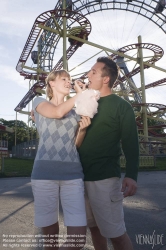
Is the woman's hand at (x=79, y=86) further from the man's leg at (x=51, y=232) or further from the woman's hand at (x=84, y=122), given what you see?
the man's leg at (x=51, y=232)

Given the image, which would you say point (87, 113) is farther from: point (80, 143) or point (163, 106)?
point (163, 106)

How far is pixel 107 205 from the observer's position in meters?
1.92

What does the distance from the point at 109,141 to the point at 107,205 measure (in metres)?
0.42

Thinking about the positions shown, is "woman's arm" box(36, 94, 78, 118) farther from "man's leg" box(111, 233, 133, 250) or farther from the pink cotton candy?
"man's leg" box(111, 233, 133, 250)

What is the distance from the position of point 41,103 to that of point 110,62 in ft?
1.90

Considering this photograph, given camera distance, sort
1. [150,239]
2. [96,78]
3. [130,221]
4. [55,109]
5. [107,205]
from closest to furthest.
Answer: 1. [55,109]
2. [107,205]
3. [96,78]
4. [150,239]
5. [130,221]

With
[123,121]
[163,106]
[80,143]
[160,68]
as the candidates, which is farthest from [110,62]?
[163,106]

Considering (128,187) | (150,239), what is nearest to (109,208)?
(128,187)

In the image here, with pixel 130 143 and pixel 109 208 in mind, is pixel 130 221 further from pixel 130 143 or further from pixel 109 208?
pixel 130 143

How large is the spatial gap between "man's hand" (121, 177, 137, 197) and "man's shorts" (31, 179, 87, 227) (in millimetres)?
277

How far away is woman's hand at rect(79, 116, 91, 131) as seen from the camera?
1.82 metres

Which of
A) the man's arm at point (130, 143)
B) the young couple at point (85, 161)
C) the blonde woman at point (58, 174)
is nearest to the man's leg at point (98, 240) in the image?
the young couple at point (85, 161)

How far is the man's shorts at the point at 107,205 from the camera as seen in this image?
75.6 inches

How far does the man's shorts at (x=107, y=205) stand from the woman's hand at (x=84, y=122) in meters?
0.38
